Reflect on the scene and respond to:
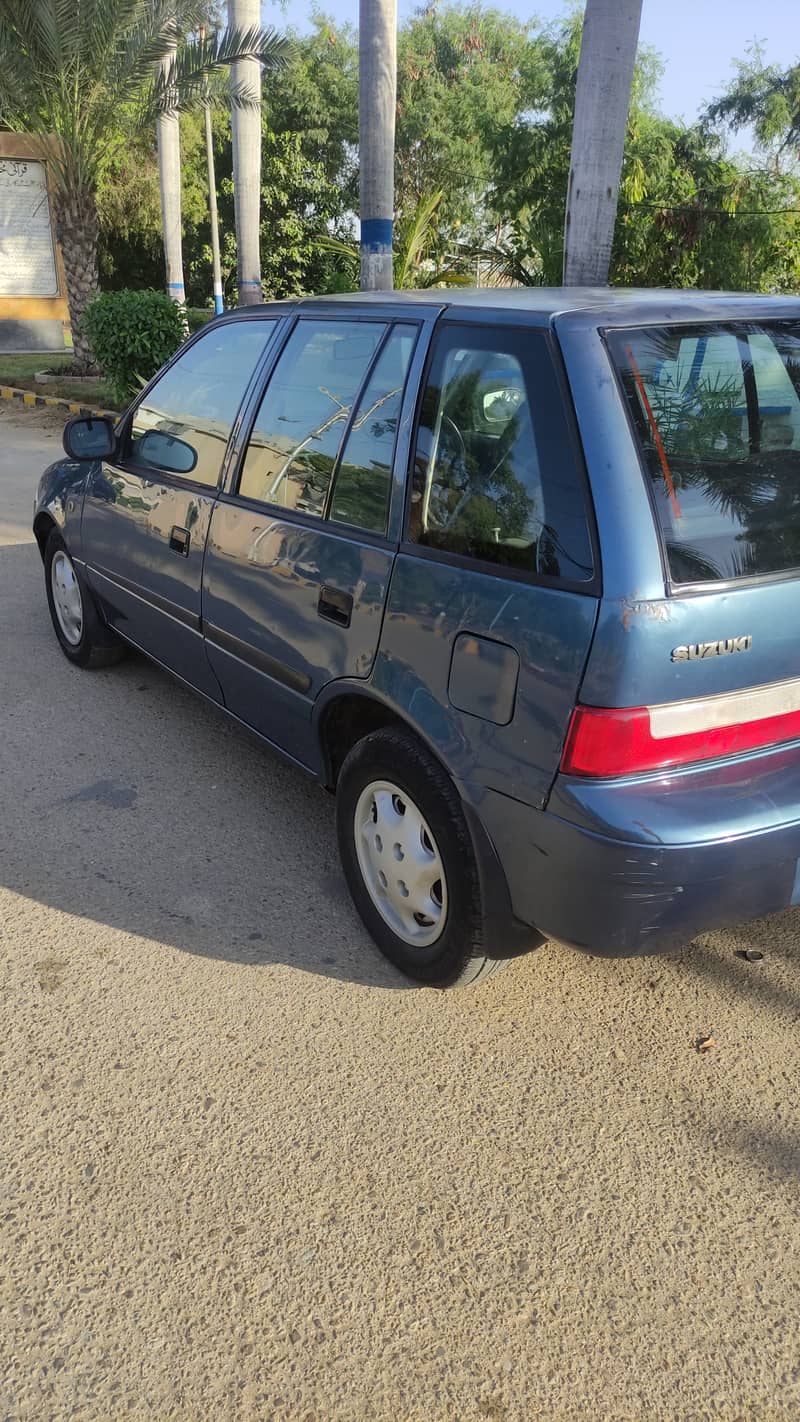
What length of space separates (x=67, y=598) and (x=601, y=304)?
3.44 m

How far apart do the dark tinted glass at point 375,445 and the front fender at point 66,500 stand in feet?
7.00

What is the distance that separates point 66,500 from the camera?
4867 millimetres

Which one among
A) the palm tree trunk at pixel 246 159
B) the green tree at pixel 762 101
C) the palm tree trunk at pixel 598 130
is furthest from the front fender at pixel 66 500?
the green tree at pixel 762 101

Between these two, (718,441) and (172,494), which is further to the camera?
(172,494)

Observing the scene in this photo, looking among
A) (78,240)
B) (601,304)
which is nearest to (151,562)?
(601,304)

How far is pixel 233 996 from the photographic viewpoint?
289 cm

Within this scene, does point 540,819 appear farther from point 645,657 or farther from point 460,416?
point 460,416

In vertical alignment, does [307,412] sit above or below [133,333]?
above

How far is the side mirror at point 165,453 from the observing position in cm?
383

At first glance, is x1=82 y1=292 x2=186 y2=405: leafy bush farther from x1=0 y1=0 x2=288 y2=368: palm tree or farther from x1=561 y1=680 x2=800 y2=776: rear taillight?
x1=561 y1=680 x2=800 y2=776: rear taillight

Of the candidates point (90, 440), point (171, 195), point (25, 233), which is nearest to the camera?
point (90, 440)

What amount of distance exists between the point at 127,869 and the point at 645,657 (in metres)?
2.05

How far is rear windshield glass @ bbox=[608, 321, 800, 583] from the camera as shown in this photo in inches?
87.1

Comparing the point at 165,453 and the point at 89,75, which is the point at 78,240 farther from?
the point at 165,453
